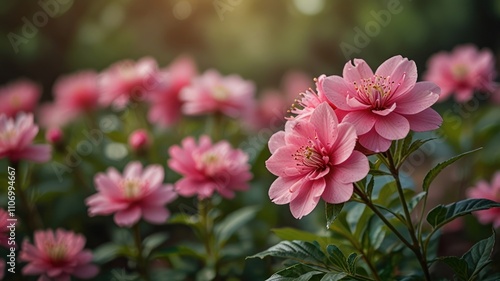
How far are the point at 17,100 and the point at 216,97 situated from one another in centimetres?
Result: 82

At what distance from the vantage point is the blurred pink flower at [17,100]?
2.12 meters

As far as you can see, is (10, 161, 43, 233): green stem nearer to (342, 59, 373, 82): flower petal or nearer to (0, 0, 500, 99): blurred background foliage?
(342, 59, 373, 82): flower petal

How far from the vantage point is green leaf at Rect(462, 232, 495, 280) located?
38.2 inches

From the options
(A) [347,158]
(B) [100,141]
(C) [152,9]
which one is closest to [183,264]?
(B) [100,141]

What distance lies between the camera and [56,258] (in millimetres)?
1326

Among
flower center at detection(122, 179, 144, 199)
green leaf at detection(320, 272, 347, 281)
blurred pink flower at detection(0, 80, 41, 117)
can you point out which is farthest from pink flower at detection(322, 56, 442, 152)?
blurred pink flower at detection(0, 80, 41, 117)

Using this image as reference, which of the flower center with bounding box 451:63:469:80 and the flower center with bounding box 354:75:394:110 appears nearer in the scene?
the flower center with bounding box 354:75:394:110

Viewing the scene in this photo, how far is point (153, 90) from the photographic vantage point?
183 cm

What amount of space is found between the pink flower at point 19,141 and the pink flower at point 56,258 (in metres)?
0.19

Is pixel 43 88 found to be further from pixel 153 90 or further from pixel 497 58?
pixel 497 58

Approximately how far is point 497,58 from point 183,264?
2.22 metres

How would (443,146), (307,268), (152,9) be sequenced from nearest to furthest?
(307,268), (443,146), (152,9)

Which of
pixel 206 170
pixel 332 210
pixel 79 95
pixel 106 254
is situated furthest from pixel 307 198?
pixel 79 95

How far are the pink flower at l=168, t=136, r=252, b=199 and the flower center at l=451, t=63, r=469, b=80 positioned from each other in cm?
69
